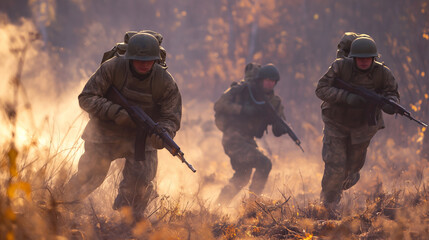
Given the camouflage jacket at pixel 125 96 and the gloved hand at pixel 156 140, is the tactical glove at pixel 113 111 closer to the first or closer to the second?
the camouflage jacket at pixel 125 96

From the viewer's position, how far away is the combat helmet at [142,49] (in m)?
3.46

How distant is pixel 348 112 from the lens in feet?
15.1

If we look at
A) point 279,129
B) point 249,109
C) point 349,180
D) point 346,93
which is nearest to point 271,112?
point 279,129

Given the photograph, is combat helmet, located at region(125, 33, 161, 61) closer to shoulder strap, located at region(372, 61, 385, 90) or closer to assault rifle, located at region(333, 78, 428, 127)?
assault rifle, located at region(333, 78, 428, 127)

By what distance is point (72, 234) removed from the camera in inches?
112

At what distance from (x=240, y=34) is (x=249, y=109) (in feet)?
30.8

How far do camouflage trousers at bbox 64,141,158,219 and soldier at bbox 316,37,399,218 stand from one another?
78.3 inches

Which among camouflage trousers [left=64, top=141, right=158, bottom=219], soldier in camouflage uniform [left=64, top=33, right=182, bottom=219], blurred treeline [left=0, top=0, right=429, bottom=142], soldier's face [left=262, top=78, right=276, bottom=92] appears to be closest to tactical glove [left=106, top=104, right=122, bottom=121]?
soldier in camouflage uniform [left=64, top=33, right=182, bottom=219]

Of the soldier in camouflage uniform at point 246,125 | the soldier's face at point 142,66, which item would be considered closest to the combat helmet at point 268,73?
the soldier in camouflage uniform at point 246,125

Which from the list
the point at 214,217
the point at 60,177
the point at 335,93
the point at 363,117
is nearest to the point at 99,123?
the point at 60,177

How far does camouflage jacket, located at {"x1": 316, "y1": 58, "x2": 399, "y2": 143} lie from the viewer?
4492mm

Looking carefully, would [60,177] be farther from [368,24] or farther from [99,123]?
[368,24]

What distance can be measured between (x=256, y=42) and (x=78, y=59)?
634 centimetres

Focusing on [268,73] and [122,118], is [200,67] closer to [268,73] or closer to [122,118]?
[268,73]
